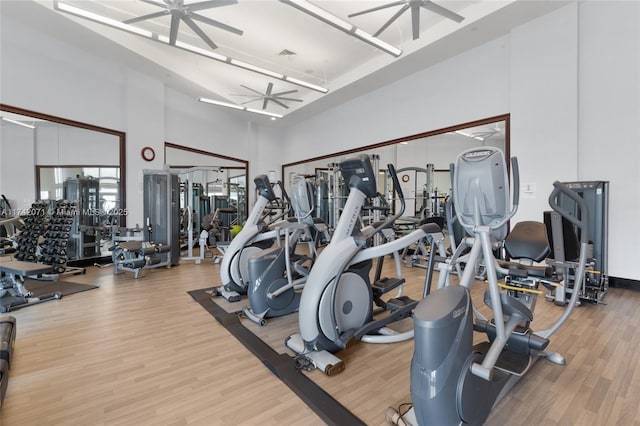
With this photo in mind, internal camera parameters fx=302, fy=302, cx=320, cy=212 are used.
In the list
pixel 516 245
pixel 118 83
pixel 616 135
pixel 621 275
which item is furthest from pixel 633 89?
Result: pixel 118 83

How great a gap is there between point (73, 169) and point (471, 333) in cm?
730

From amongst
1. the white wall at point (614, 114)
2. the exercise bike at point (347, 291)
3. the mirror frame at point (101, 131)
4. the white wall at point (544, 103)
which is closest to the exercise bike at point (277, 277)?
the exercise bike at point (347, 291)

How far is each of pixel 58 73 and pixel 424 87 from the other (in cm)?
663

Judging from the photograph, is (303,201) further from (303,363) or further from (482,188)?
(482,188)

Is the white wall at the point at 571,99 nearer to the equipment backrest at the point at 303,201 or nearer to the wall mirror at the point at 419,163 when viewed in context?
the wall mirror at the point at 419,163

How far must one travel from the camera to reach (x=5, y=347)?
2117 millimetres

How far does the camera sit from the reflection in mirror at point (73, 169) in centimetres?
536

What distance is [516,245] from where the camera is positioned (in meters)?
2.34

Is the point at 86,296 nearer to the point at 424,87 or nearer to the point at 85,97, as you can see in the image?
the point at 85,97

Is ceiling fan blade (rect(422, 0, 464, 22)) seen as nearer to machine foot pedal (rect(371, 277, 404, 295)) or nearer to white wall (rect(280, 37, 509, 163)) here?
white wall (rect(280, 37, 509, 163))

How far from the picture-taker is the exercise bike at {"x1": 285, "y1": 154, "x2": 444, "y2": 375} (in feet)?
7.14

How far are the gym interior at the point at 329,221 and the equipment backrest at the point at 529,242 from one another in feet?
0.05

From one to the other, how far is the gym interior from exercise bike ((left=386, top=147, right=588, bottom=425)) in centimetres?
1

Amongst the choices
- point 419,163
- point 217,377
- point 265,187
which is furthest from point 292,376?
point 419,163
